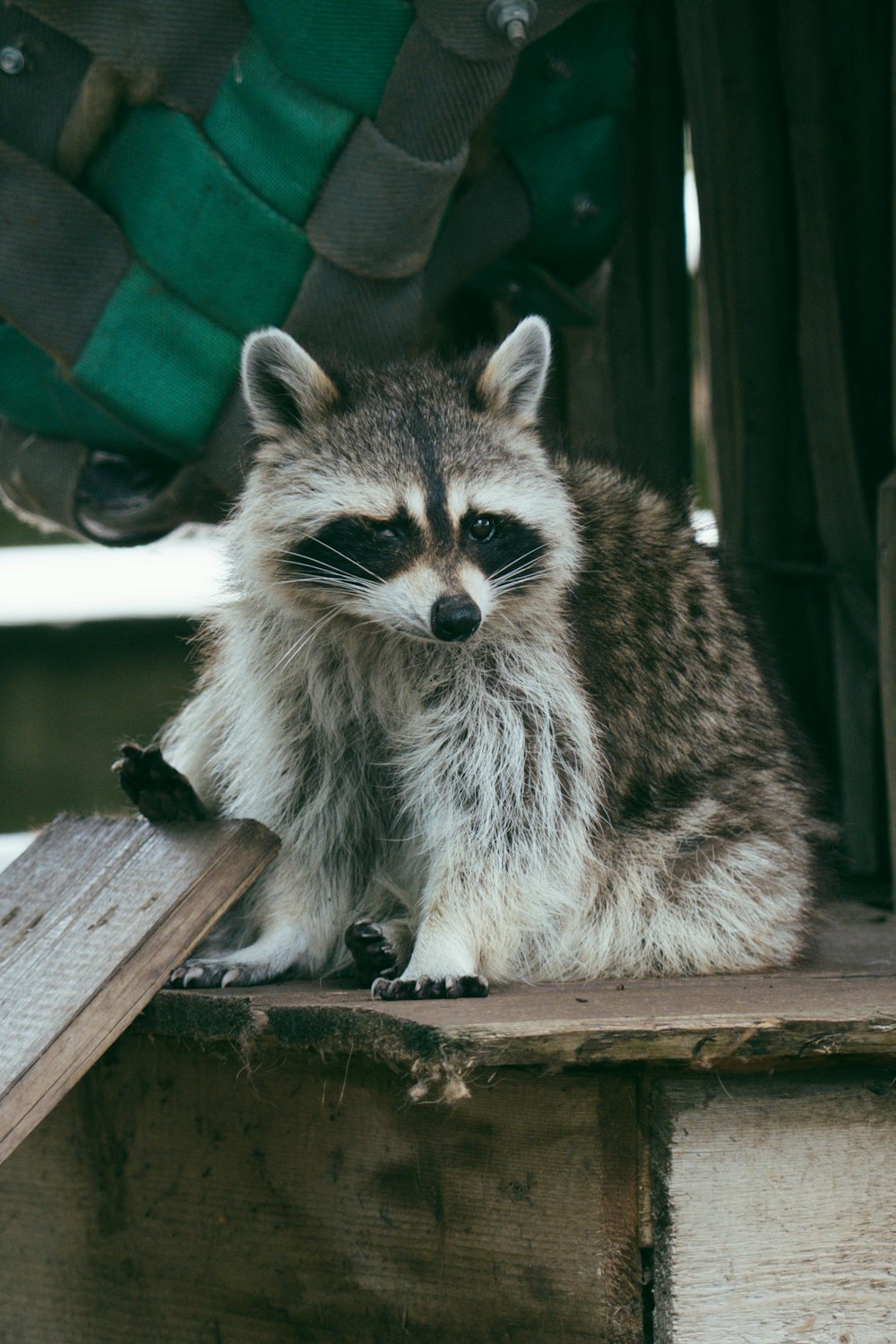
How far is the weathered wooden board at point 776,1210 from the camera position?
2.17 meters

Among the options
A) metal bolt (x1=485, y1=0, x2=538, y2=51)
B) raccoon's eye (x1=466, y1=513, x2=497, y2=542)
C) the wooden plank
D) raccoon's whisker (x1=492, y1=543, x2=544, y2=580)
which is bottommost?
the wooden plank

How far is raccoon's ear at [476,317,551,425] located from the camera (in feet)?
9.91

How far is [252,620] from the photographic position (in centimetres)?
303

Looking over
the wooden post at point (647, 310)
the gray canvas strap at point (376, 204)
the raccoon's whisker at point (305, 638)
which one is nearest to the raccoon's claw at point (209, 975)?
the raccoon's whisker at point (305, 638)

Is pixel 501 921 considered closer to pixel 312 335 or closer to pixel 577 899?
pixel 577 899

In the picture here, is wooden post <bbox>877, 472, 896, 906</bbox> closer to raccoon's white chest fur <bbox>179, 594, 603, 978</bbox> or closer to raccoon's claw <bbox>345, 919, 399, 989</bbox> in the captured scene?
raccoon's white chest fur <bbox>179, 594, 603, 978</bbox>

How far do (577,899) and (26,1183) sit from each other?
3.71 ft

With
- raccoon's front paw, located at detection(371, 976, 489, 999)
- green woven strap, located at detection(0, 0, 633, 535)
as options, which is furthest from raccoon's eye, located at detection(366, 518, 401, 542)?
raccoon's front paw, located at detection(371, 976, 489, 999)

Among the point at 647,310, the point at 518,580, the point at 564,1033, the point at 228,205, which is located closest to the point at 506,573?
the point at 518,580

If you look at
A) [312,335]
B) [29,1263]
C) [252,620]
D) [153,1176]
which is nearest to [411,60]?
[312,335]

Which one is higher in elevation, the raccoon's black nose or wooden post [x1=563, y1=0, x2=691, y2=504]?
wooden post [x1=563, y1=0, x2=691, y2=504]

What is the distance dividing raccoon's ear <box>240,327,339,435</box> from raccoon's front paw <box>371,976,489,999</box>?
1.12 meters

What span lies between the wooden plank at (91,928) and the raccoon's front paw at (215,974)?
0.39 feet

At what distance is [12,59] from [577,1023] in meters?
2.00
